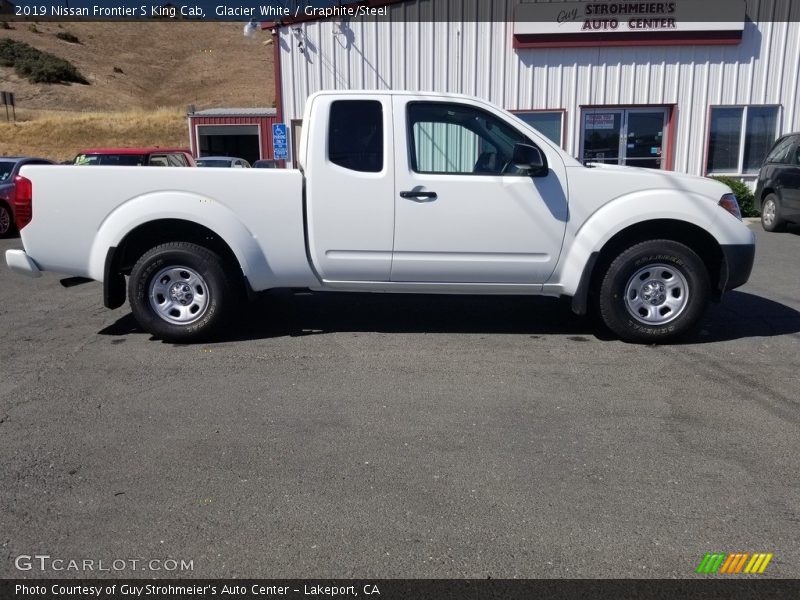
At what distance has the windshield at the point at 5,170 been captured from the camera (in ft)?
45.3

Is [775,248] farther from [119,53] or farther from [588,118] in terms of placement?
[119,53]

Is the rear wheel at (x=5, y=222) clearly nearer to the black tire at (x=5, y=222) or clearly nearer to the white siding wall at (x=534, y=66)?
the black tire at (x=5, y=222)

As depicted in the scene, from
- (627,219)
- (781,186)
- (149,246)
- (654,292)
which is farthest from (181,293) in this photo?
(781,186)

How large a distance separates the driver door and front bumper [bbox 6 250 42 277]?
2958mm

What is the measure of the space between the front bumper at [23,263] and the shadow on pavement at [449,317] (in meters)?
0.82

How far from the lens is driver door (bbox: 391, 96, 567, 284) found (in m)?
5.59

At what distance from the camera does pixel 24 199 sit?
568 centimetres

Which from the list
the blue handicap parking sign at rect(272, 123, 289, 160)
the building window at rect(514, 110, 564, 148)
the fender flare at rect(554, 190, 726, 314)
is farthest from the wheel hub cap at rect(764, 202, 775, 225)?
the blue handicap parking sign at rect(272, 123, 289, 160)

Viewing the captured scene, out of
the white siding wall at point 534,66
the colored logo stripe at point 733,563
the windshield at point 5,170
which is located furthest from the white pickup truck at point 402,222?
the white siding wall at point 534,66

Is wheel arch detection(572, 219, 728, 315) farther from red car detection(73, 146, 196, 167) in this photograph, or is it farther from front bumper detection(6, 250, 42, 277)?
red car detection(73, 146, 196, 167)

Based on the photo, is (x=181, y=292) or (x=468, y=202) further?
(x=181, y=292)

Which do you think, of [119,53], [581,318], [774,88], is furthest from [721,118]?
[119,53]

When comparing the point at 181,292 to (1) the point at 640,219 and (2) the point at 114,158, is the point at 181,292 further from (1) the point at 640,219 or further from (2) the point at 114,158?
(2) the point at 114,158

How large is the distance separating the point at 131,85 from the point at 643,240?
67.1 m
